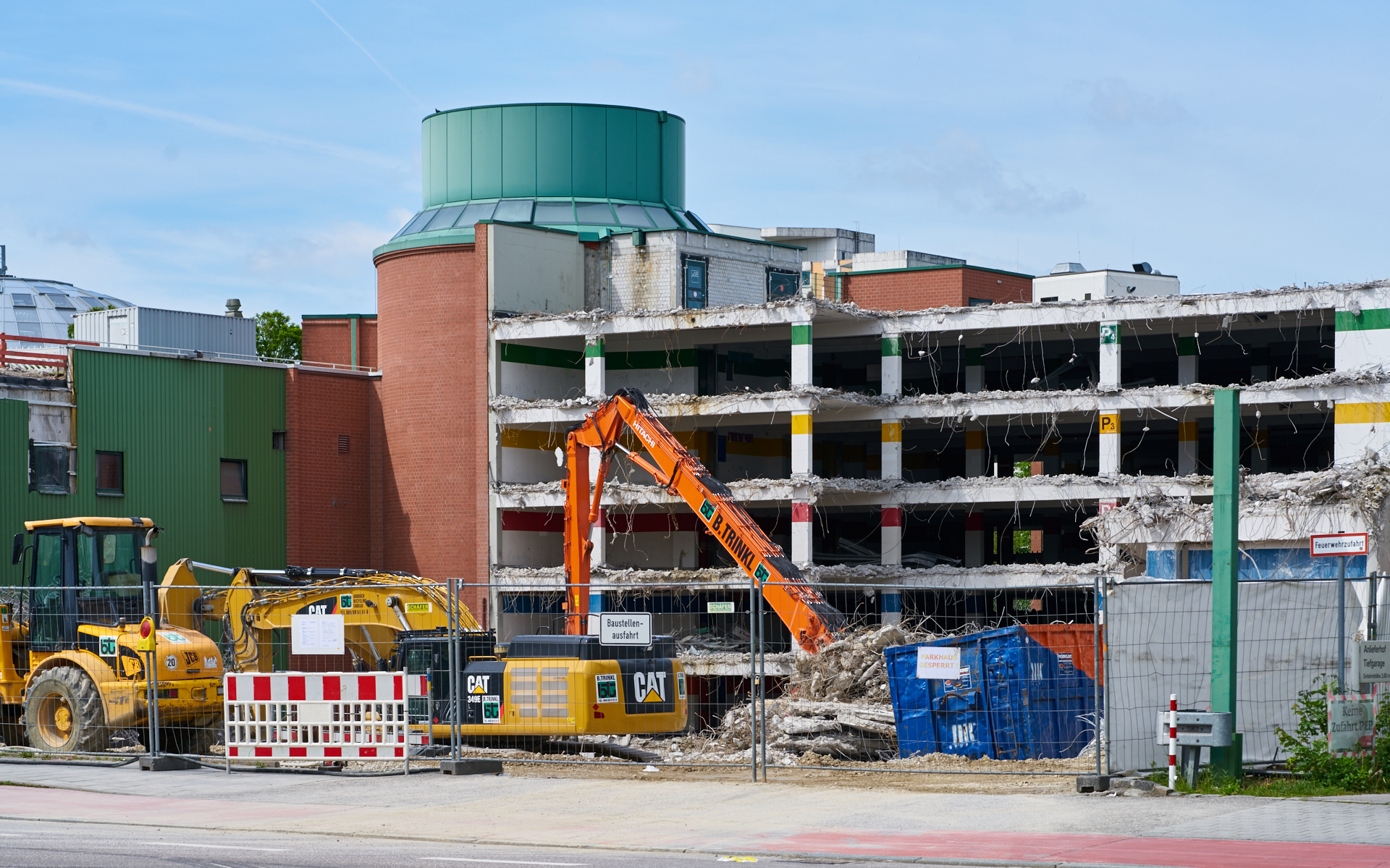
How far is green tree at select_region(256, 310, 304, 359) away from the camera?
2810 inches

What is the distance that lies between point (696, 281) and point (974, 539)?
11301mm

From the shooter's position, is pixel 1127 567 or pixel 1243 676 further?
pixel 1127 567

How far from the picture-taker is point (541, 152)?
176 feet

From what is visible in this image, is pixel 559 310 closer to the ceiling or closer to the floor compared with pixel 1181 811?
closer to the ceiling

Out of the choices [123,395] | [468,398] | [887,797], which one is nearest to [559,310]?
[468,398]

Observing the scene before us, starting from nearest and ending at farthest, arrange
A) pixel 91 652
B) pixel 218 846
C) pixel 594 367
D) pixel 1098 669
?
pixel 218 846
pixel 1098 669
pixel 91 652
pixel 594 367

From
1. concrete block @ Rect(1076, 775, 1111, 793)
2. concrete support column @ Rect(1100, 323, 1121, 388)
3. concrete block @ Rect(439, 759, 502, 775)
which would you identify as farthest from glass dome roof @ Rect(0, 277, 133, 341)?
concrete block @ Rect(1076, 775, 1111, 793)

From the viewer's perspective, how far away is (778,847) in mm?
14055

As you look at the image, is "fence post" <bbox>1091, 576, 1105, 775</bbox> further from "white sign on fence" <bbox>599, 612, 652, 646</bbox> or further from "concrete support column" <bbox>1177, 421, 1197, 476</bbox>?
"concrete support column" <bbox>1177, 421, 1197, 476</bbox>

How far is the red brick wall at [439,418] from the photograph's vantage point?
48281mm

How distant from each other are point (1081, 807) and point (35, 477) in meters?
33.0

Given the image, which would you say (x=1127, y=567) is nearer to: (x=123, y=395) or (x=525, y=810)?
(x=525, y=810)

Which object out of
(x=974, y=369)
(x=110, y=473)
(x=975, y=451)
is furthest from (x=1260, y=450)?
(x=110, y=473)

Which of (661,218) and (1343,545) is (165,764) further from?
(661,218)
